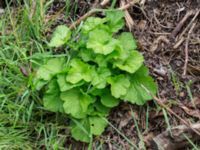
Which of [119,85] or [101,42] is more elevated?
[101,42]

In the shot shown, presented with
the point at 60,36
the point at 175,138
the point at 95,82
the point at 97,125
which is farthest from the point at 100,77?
the point at 175,138

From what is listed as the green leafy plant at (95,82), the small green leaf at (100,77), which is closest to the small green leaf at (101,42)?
the green leafy plant at (95,82)

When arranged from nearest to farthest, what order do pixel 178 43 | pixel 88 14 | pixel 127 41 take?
pixel 127 41, pixel 178 43, pixel 88 14

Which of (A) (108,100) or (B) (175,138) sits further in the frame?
(A) (108,100)

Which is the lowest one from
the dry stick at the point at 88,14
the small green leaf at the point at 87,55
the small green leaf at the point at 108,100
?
the small green leaf at the point at 108,100

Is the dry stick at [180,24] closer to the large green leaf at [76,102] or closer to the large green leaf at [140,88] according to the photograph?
the large green leaf at [140,88]

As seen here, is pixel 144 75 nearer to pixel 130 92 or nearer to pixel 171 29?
pixel 130 92

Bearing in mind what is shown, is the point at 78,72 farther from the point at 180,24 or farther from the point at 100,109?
the point at 180,24

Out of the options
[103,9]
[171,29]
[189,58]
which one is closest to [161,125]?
[189,58]
